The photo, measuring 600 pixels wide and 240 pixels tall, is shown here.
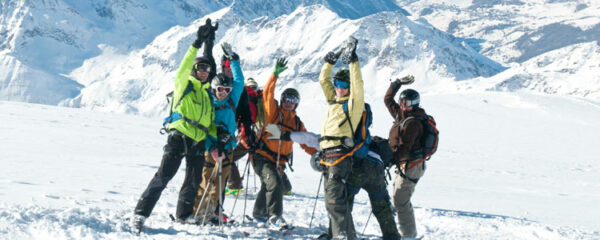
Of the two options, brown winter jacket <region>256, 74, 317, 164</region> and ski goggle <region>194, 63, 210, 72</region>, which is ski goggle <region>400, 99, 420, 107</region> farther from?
ski goggle <region>194, 63, 210, 72</region>

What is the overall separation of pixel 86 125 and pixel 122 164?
946cm

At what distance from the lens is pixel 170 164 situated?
21.0 feet

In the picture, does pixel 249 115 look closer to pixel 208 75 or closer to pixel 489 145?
pixel 208 75

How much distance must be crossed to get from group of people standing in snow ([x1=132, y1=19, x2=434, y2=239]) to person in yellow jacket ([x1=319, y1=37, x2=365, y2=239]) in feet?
0.04

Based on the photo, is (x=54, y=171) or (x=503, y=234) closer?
(x=503, y=234)

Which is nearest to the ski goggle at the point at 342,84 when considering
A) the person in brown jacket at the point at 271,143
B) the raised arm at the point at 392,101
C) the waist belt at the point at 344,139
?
the waist belt at the point at 344,139

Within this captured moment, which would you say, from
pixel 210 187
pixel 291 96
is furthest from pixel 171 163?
pixel 291 96

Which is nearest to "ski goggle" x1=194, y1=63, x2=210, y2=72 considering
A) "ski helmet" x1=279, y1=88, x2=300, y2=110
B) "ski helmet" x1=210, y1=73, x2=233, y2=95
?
"ski helmet" x1=210, y1=73, x2=233, y2=95

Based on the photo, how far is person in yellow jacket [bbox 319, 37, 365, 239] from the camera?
20.3 ft

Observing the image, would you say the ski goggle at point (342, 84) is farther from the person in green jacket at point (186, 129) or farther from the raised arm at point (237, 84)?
the person in green jacket at point (186, 129)

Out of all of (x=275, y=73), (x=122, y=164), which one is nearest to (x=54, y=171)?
(x=122, y=164)

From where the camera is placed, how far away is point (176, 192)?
936cm

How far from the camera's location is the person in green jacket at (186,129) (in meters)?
6.37

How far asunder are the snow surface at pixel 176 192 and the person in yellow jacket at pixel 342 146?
0.92 meters
